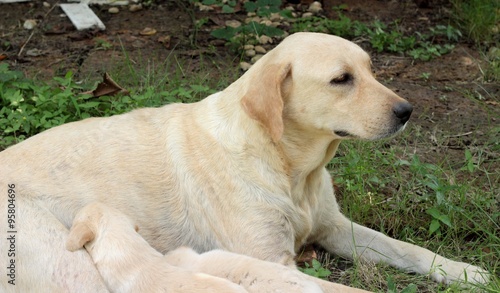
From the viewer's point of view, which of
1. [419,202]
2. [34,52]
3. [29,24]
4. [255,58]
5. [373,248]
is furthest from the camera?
[29,24]

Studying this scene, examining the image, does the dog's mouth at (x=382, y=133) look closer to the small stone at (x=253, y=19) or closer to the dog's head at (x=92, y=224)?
the dog's head at (x=92, y=224)

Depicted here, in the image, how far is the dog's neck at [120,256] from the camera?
3.64 meters

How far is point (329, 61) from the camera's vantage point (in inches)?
159

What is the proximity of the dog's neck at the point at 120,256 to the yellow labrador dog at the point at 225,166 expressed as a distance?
153mm

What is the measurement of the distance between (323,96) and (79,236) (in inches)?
52.3

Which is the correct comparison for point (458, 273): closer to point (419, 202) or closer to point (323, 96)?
point (419, 202)

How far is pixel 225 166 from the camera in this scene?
4.23 metres

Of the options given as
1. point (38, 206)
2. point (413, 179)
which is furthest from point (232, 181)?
point (413, 179)

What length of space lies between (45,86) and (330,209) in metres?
2.35

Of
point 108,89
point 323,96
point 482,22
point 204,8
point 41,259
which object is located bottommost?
point 204,8

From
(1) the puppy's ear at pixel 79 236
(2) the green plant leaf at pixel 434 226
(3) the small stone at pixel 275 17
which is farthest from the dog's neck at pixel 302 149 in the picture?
(3) the small stone at pixel 275 17

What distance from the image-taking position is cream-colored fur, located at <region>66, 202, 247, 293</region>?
11.5 ft

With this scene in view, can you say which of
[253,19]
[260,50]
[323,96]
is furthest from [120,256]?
[253,19]

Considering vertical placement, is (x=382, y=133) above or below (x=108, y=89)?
above
